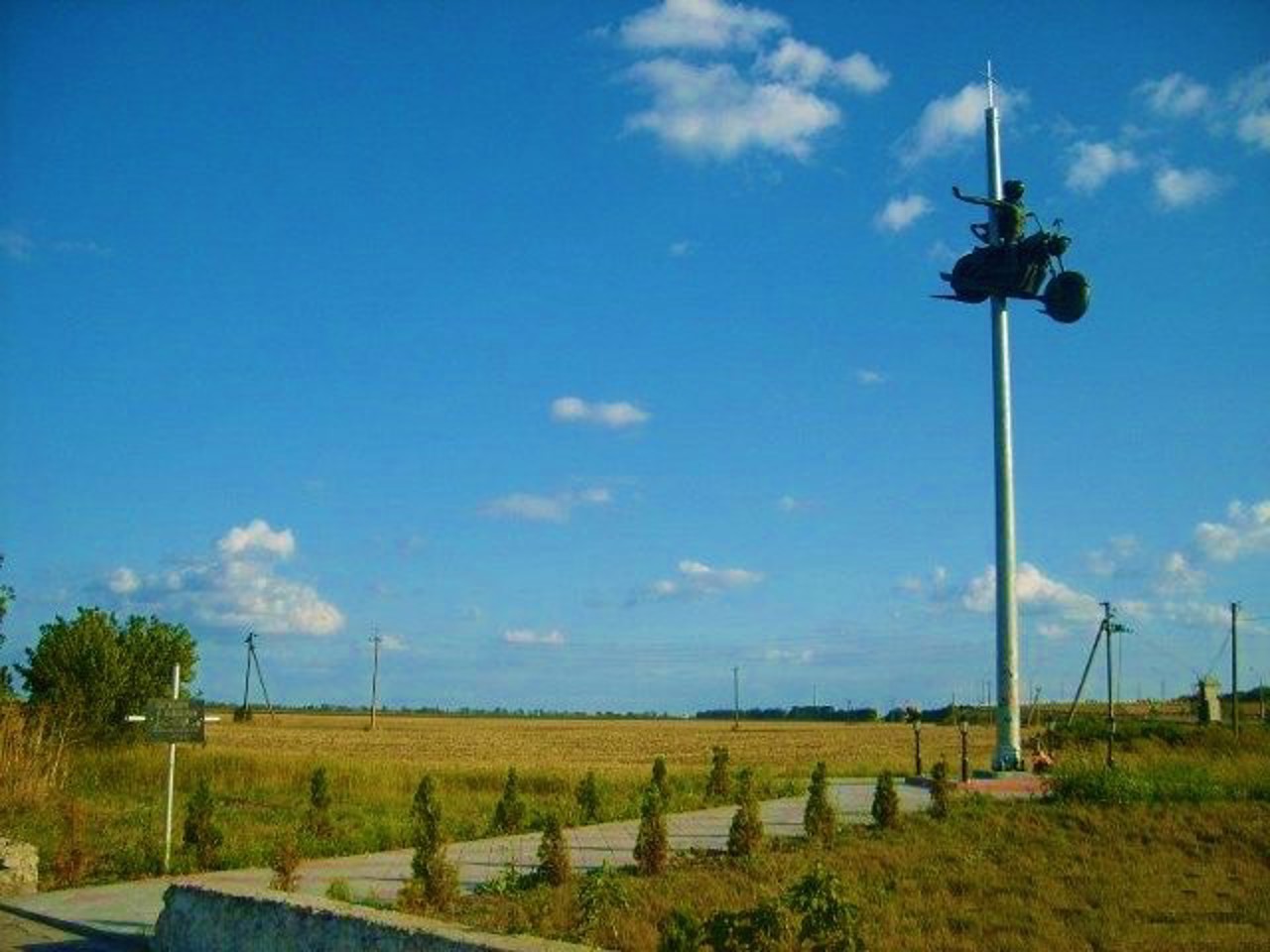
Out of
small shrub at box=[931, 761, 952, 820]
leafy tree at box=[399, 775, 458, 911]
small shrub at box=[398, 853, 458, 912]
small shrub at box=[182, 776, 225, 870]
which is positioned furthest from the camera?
small shrub at box=[931, 761, 952, 820]

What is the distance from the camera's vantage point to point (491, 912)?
41.2 feet

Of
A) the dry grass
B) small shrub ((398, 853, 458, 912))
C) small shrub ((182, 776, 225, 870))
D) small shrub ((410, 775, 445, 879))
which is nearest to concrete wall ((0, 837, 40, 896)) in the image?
small shrub ((182, 776, 225, 870))

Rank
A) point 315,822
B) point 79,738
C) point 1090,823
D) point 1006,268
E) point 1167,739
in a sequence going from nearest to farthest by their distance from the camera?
point 1090,823 < point 315,822 < point 1006,268 < point 79,738 < point 1167,739

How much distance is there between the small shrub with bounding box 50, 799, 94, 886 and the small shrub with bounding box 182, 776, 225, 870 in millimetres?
1256

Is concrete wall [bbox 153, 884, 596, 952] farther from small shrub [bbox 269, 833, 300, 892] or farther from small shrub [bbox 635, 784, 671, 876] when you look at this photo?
small shrub [bbox 635, 784, 671, 876]

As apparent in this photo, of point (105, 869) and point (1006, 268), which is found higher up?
point (1006, 268)

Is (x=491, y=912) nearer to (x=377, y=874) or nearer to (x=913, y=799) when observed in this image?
(x=377, y=874)

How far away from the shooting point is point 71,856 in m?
16.1

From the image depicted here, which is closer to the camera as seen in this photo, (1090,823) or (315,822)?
(1090,823)

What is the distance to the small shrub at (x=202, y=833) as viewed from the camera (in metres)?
16.3

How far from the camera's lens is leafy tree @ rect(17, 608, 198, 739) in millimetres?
33312

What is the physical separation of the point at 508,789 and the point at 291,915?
11.8m

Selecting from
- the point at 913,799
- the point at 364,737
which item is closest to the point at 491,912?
the point at 913,799

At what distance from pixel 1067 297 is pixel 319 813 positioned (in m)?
17.4
